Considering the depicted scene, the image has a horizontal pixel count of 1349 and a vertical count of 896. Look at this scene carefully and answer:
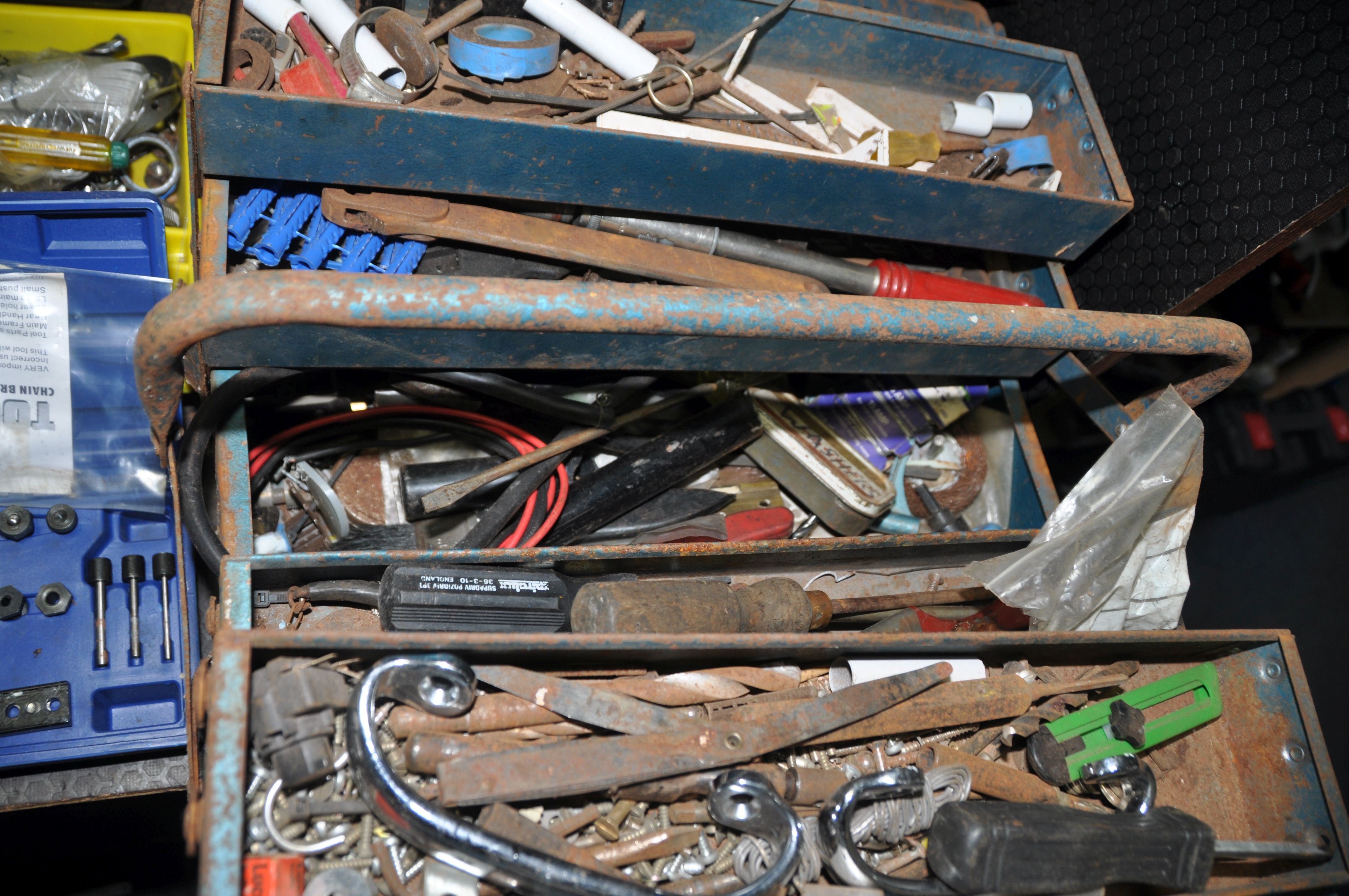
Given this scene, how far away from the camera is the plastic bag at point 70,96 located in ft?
4.89

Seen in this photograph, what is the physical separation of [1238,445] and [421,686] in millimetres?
2383

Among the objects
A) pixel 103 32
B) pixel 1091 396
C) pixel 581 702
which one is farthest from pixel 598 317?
pixel 103 32

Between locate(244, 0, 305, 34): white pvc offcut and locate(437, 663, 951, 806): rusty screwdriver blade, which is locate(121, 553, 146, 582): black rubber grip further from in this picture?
locate(244, 0, 305, 34): white pvc offcut

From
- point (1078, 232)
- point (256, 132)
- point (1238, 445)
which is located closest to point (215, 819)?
point (256, 132)

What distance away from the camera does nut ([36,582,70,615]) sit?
3.84 feet

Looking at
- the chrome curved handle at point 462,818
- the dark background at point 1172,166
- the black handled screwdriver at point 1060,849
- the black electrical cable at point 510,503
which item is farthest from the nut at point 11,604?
the black handled screwdriver at point 1060,849

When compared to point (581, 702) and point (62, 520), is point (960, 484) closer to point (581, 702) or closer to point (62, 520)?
point (581, 702)

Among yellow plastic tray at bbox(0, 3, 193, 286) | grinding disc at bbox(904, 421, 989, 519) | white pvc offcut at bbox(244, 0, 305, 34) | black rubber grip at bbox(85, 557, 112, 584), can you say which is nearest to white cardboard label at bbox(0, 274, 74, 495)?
black rubber grip at bbox(85, 557, 112, 584)

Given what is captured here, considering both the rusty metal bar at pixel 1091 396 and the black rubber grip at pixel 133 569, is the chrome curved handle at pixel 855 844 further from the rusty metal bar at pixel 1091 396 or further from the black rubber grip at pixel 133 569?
the black rubber grip at pixel 133 569

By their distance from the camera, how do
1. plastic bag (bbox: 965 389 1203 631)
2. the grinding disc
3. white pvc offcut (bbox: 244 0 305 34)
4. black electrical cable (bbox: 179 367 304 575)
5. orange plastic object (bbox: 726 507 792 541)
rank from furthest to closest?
the grinding disc < orange plastic object (bbox: 726 507 792 541) < white pvc offcut (bbox: 244 0 305 34) < plastic bag (bbox: 965 389 1203 631) < black electrical cable (bbox: 179 367 304 575)

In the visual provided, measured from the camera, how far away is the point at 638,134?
3.72ft

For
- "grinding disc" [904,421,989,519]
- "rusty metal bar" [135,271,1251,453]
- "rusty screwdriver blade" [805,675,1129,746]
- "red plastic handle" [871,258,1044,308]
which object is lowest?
"grinding disc" [904,421,989,519]

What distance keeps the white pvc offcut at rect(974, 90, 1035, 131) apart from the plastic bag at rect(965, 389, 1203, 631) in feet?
2.29

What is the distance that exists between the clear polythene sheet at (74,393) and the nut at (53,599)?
0.43 feet
